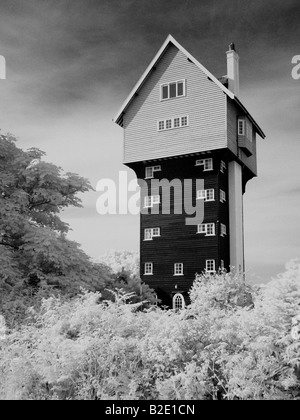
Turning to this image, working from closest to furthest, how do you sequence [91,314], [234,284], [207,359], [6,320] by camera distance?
[207,359] → [91,314] → [6,320] → [234,284]

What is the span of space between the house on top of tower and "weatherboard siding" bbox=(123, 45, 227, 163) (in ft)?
0.18

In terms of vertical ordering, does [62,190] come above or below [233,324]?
above

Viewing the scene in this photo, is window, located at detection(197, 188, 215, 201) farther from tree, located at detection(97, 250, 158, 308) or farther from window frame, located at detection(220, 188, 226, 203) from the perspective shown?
tree, located at detection(97, 250, 158, 308)

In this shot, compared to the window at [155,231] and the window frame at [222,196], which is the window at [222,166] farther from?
the window at [155,231]

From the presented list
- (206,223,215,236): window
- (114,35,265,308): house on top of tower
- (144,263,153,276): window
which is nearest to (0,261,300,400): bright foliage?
(206,223,215,236): window

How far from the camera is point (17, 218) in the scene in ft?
56.5

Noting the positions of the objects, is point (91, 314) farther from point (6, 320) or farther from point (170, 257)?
point (170, 257)

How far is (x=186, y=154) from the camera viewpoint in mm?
28625

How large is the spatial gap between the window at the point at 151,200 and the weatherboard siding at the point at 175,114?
96.0 inches

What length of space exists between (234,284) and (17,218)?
10.4 metres

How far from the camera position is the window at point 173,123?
1134 inches

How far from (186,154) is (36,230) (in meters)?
13.6
